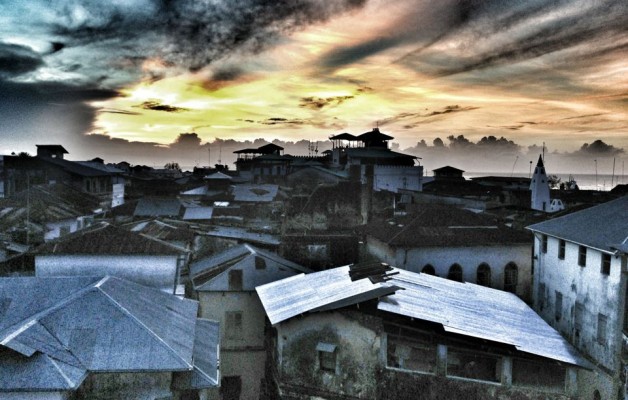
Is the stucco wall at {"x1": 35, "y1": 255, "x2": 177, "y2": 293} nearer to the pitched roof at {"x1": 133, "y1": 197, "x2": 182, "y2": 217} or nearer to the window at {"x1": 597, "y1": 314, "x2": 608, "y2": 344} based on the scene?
the window at {"x1": 597, "y1": 314, "x2": 608, "y2": 344}

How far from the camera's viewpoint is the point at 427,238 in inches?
1227

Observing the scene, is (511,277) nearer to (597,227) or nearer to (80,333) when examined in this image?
(597,227)

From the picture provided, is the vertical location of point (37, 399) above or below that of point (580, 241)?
below

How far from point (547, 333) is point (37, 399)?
19.4 m

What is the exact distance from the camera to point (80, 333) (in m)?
16.5

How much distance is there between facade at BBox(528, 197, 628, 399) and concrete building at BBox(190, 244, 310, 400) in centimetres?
1563

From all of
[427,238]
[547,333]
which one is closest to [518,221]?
[427,238]

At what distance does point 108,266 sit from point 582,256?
23.9m

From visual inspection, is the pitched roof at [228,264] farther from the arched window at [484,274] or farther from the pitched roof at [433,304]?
the arched window at [484,274]

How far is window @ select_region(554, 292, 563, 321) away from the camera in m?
26.5

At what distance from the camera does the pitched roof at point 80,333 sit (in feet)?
49.6

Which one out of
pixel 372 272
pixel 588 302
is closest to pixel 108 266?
pixel 372 272

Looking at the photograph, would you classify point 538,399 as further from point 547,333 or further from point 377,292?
point 377,292

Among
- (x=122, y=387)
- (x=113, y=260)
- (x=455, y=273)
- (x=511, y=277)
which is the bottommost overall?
(x=122, y=387)
